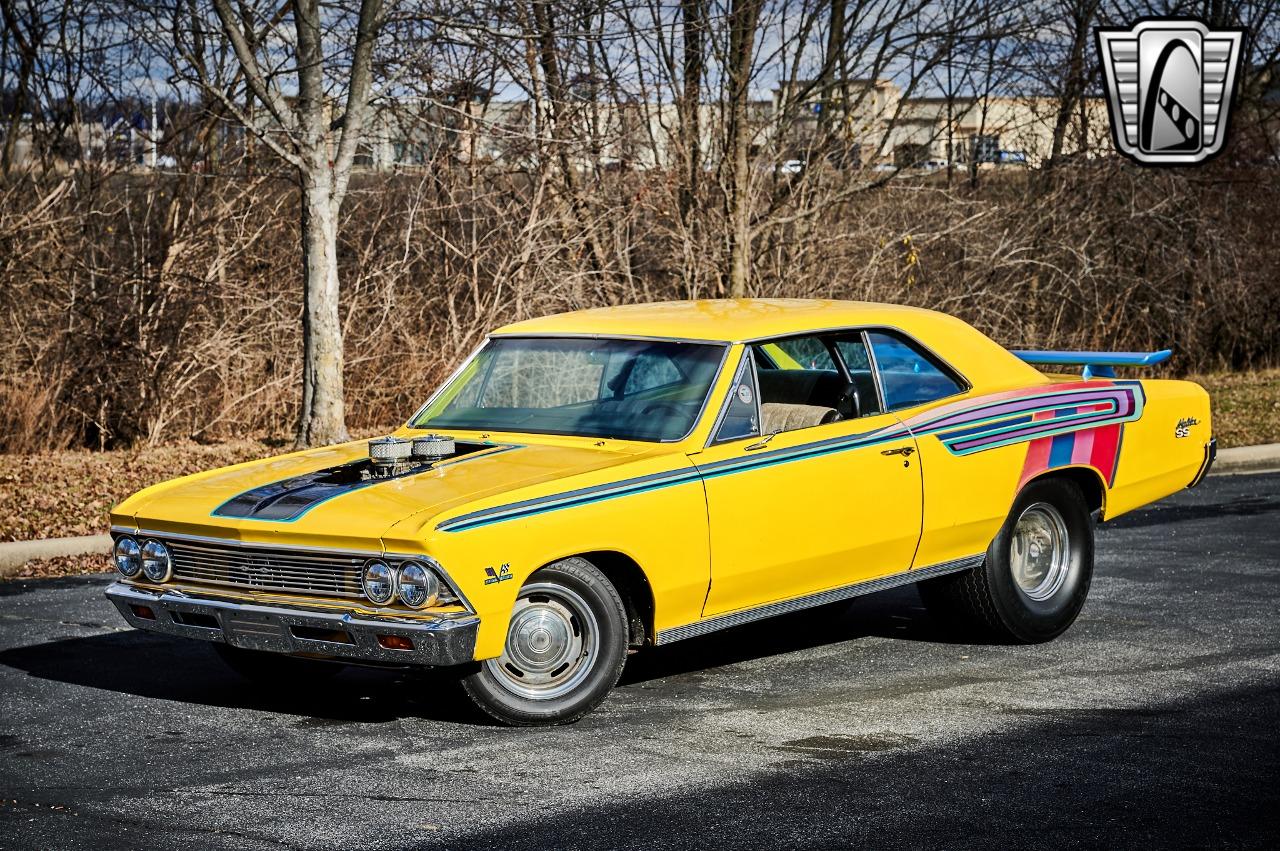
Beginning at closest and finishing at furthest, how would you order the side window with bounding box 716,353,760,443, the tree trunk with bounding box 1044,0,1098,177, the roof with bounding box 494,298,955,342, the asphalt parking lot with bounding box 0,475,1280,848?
the asphalt parking lot with bounding box 0,475,1280,848 → the side window with bounding box 716,353,760,443 → the roof with bounding box 494,298,955,342 → the tree trunk with bounding box 1044,0,1098,177

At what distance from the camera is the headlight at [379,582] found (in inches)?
236

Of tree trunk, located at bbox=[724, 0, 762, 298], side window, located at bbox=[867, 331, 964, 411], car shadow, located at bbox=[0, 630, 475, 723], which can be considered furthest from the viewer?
tree trunk, located at bbox=[724, 0, 762, 298]

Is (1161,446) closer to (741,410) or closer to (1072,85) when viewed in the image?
(741,410)

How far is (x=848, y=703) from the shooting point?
22.5 feet

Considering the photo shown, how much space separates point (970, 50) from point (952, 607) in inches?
506

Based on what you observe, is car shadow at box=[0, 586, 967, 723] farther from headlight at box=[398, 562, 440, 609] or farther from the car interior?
the car interior

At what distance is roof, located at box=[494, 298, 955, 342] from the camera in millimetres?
7426

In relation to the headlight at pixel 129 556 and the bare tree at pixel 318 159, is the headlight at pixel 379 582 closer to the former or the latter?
the headlight at pixel 129 556

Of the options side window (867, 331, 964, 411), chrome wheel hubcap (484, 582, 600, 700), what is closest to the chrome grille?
chrome wheel hubcap (484, 582, 600, 700)

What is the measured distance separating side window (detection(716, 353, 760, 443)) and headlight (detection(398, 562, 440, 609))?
1516mm

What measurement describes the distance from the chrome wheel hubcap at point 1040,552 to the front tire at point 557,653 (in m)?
2.50

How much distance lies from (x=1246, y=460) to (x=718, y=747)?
10.1 meters

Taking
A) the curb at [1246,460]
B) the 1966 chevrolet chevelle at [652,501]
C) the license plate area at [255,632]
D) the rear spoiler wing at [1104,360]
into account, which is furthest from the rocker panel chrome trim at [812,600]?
the curb at [1246,460]

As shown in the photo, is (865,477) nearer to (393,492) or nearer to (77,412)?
(393,492)
